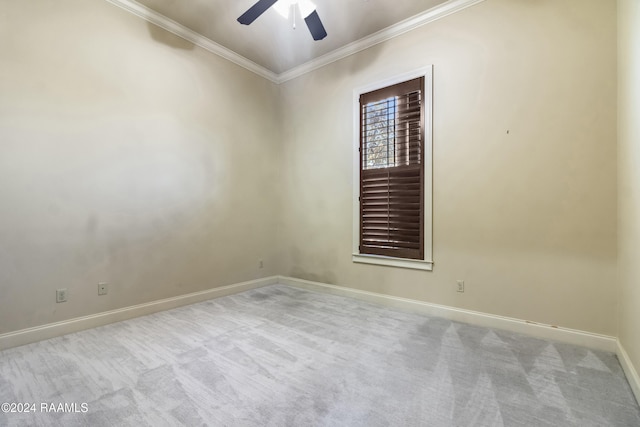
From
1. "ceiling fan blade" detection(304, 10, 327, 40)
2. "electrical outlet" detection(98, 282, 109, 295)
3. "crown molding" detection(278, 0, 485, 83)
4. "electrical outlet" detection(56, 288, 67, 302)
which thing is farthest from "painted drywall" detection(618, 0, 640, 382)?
"electrical outlet" detection(56, 288, 67, 302)

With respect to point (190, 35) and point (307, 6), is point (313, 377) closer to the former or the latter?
point (307, 6)

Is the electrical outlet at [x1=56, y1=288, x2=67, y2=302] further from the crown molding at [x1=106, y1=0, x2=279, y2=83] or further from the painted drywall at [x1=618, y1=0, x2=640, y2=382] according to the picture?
the painted drywall at [x1=618, y1=0, x2=640, y2=382]

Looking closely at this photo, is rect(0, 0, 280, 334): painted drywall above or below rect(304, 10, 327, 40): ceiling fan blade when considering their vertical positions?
below

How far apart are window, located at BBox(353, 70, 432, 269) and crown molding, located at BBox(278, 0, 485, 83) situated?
562 mm

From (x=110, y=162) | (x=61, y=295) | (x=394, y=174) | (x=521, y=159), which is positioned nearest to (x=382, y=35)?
(x=394, y=174)

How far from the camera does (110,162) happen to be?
2699 mm

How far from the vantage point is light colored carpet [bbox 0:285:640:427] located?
4.71ft

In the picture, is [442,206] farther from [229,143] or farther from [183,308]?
[183,308]

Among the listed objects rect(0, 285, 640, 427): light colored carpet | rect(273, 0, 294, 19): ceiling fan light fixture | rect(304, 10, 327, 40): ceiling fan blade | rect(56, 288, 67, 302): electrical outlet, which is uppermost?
rect(273, 0, 294, 19): ceiling fan light fixture

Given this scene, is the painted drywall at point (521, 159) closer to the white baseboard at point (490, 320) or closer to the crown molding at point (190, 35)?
the white baseboard at point (490, 320)

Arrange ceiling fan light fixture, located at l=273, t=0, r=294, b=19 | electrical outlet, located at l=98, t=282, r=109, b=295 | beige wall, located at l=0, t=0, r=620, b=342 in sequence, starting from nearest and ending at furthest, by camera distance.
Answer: beige wall, located at l=0, t=0, r=620, b=342
ceiling fan light fixture, located at l=273, t=0, r=294, b=19
electrical outlet, located at l=98, t=282, r=109, b=295

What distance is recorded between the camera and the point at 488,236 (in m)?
2.63

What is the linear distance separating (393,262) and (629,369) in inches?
73.2

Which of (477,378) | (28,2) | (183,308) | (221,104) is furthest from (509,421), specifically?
(28,2)
